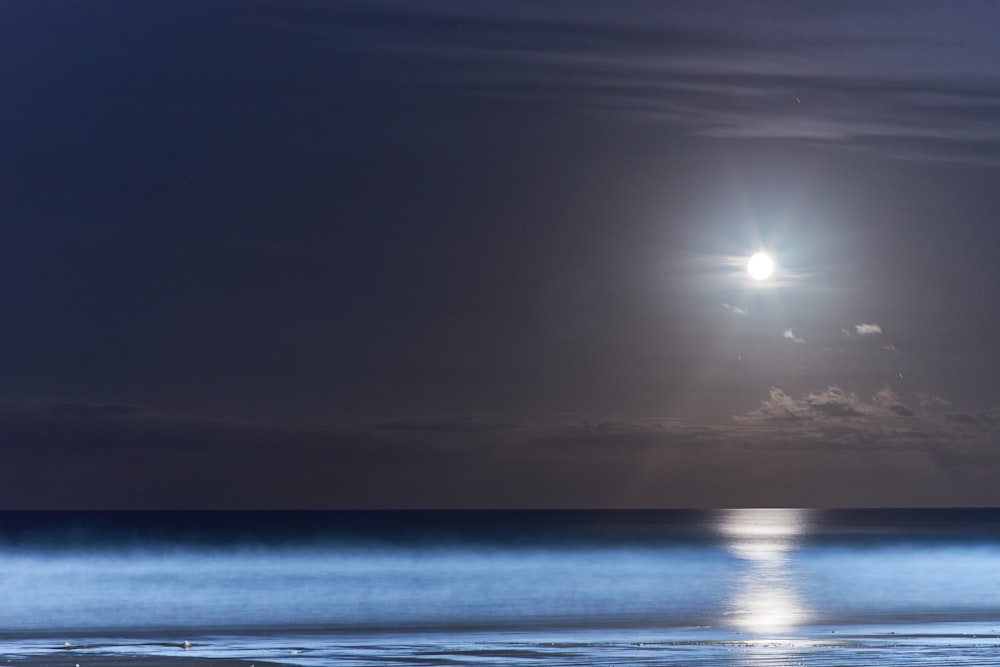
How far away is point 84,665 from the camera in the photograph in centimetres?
2617

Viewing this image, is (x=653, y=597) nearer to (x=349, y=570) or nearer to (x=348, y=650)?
(x=348, y=650)

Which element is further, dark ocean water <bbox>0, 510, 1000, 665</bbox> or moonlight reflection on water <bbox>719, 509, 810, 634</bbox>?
moonlight reflection on water <bbox>719, 509, 810, 634</bbox>

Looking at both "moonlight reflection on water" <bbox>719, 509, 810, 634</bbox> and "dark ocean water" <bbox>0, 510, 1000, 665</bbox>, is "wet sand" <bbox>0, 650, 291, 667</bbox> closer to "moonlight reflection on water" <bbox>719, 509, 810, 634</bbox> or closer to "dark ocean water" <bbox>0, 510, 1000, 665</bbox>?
"dark ocean water" <bbox>0, 510, 1000, 665</bbox>

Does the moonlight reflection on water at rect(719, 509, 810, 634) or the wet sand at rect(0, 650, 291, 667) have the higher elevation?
the moonlight reflection on water at rect(719, 509, 810, 634)

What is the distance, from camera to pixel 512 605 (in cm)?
4484

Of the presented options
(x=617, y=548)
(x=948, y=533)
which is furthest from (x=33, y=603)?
(x=948, y=533)

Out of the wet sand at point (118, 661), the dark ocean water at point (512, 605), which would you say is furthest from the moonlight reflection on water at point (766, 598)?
the wet sand at point (118, 661)

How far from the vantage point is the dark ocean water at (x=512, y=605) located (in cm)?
2875

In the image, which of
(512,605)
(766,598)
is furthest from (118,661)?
(766,598)

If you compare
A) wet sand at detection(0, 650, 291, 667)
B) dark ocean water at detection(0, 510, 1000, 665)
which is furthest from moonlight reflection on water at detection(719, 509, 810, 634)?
wet sand at detection(0, 650, 291, 667)

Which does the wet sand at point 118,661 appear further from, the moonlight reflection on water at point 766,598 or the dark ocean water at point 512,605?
the moonlight reflection on water at point 766,598

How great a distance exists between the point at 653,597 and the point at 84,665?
27.9 m

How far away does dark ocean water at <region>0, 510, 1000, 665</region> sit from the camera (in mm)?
28750

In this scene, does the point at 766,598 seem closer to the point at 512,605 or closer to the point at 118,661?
the point at 512,605
